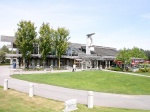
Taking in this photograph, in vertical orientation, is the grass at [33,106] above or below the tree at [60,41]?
below

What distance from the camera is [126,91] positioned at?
1966 centimetres

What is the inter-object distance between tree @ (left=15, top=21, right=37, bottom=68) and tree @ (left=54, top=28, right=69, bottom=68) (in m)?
5.24

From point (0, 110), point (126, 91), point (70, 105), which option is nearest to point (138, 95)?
point (126, 91)

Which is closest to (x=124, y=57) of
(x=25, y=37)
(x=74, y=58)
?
(x=74, y=58)

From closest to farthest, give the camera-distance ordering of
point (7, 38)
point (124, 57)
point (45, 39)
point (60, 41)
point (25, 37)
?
point (25, 37) < point (124, 57) < point (45, 39) < point (60, 41) < point (7, 38)

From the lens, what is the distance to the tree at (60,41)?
49656mm

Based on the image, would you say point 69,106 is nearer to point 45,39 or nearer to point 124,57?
point 124,57

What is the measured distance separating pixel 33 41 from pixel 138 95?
3245 cm

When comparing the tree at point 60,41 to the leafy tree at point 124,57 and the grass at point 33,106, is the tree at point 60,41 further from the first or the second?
the grass at point 33,106

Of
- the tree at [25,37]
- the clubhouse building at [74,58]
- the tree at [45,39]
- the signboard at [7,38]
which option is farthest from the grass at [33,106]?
the signboard at [7,38]

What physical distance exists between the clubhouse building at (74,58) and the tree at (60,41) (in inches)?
135

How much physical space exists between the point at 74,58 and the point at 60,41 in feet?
23.0

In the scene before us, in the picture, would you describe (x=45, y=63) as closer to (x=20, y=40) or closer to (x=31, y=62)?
(x=31, y=62)

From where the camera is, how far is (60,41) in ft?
164
